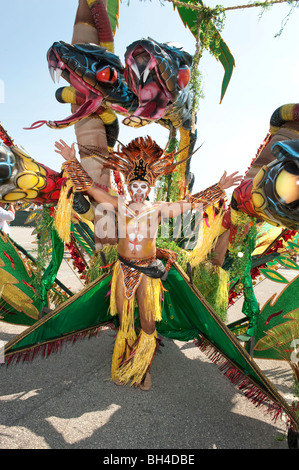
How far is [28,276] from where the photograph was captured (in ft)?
9.36

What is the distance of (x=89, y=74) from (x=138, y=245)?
1.52 meters

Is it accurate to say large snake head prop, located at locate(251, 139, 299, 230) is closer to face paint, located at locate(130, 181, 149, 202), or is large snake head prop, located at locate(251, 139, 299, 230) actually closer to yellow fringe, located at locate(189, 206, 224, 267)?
yellow fringe, located at locate(189, 206, 224, 267)

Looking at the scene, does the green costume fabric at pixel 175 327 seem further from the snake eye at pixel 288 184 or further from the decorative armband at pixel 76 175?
the snake eye at pixel 288 184

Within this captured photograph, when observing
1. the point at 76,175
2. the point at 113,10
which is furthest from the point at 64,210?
the point at 113,10

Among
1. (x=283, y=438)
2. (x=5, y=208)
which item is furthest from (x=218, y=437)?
(x=5, y=208)

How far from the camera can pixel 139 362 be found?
2.46 metres

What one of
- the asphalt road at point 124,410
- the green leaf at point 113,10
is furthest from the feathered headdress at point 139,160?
the green leaf at point 113,10

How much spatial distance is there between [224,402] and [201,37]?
3205mm

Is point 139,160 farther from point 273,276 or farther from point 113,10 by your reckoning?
point 113,10

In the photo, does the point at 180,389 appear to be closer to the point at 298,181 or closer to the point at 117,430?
the point at 117,430

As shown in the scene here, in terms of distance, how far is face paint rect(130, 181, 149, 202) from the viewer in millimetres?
2459

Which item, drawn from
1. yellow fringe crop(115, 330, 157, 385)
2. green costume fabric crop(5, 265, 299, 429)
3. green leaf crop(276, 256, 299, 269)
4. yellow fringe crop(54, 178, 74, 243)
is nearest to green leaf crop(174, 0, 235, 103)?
yellow fringe crop(54, 178, 74, 243)

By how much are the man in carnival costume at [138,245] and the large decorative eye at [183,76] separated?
558 mm

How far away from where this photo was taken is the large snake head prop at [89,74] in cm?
260
